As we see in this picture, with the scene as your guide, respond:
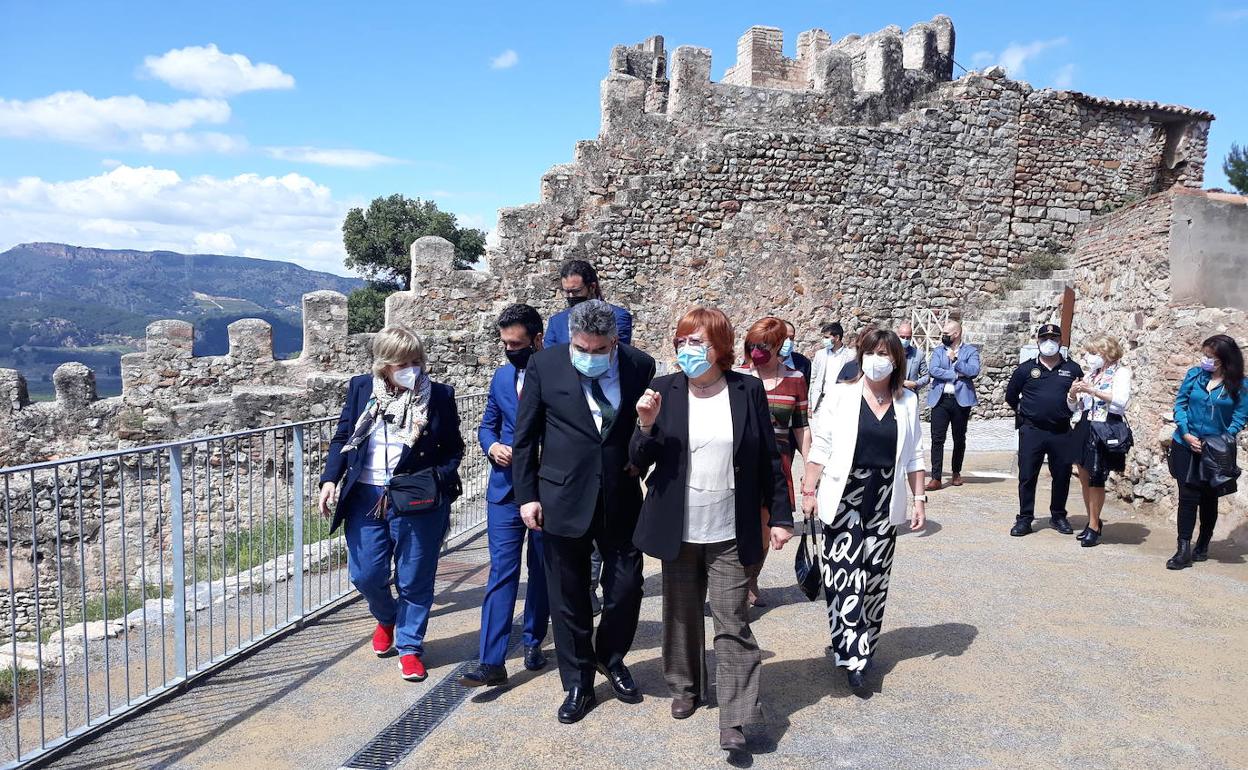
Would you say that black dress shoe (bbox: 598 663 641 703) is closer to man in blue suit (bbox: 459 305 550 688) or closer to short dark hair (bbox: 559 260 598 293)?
man in blue suit (bbox: 459 305 550 688)

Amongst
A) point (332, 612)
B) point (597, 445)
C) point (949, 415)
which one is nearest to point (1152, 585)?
point (949, 415)

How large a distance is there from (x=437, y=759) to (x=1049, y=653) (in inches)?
123

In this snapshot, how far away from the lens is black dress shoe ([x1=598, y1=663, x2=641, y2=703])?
12.9 feet

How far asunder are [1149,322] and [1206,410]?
3830 millimetres

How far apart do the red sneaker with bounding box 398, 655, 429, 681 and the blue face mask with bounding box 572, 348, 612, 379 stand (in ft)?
5.43

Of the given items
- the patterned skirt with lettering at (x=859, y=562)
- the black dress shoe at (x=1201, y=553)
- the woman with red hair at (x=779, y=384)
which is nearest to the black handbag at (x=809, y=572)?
the woman with red hair at (x=779, y=384)

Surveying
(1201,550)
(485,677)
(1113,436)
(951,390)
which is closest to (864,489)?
(485,677)

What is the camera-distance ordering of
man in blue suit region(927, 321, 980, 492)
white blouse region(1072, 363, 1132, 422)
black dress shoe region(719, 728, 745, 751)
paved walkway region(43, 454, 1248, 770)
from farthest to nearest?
man in blue suit region(927, 321, 980, 492), white blouse region(1072, 363, 1132, 422), paved walkway region(43, 454, 1248, 770), black dress shoe region(719, 728, 745, 751)

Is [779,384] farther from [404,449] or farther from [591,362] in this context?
[404,449]

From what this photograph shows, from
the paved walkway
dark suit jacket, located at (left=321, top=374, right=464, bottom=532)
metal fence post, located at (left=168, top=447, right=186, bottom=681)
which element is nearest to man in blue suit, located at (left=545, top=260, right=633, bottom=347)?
dark suit jacket, located at (left=321, top=374, right=464, bottom=532)

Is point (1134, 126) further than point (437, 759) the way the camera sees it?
Yes

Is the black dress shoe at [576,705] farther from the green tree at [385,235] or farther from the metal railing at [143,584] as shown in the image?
the green tree at [385,235]

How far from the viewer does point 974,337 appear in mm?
14289

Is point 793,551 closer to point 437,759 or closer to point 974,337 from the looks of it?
point 437,759
